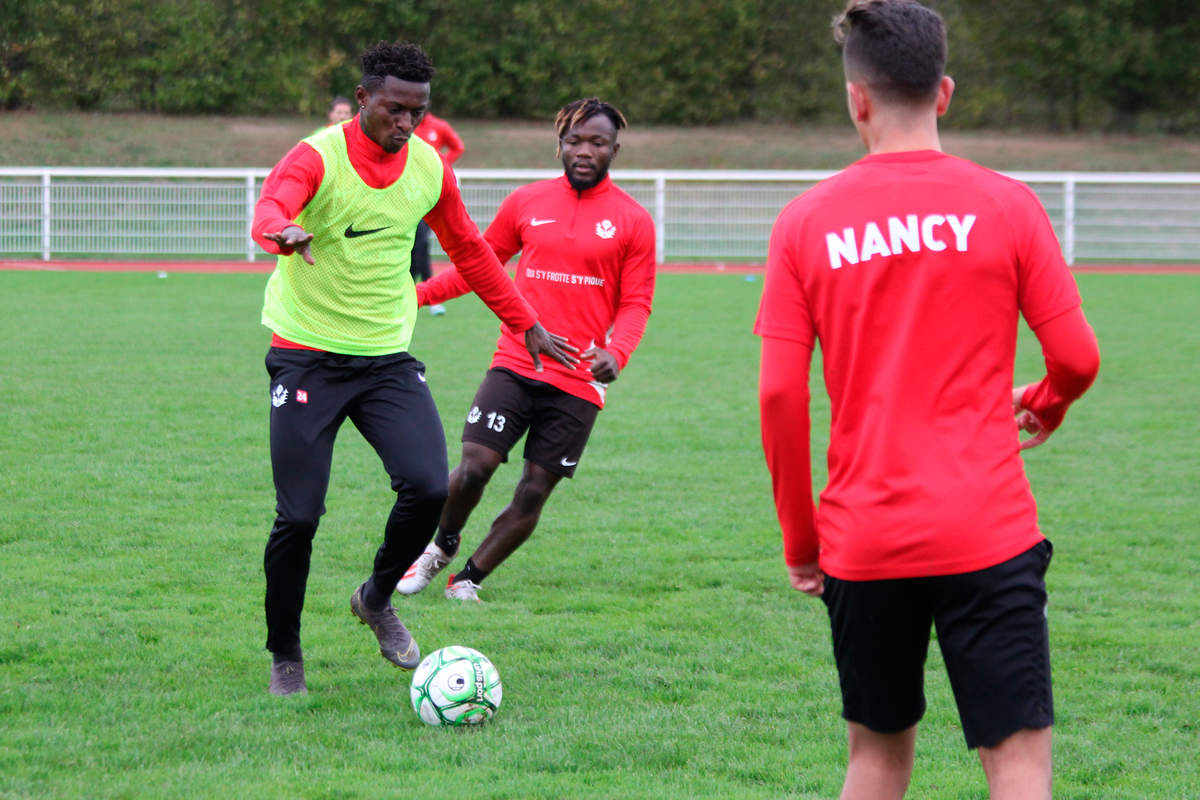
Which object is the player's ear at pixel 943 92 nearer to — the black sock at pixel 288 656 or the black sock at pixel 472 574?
the black sock at pixel 288 656

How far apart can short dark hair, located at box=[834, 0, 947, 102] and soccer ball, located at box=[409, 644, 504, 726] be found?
2.51m

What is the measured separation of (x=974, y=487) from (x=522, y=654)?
9.60 feet

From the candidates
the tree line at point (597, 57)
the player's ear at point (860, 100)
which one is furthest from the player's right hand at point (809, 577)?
the tree line at point (597, 57)

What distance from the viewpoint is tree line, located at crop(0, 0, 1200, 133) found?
1593 inches

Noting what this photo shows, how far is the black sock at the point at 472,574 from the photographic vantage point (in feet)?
20.1

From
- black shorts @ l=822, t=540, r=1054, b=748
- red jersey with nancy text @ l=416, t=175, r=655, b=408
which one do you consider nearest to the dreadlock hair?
red jersey with nancy text @ l=416, t=175, r=655, b=408

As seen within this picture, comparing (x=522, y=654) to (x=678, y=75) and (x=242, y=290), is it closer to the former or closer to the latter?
(x=242, y=290)

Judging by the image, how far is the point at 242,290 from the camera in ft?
63.5

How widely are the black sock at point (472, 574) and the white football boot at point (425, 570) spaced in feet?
0.53

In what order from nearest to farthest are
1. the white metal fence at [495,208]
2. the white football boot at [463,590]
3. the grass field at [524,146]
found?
the white football boot at [463,590] < the white metal fence at [495,208] < the grass field at [524,146]

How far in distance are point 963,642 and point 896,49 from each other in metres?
1.12

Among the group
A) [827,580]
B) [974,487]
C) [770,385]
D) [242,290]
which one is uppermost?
[770,385]

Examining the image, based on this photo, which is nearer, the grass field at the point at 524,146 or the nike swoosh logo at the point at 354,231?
the nike swoosh logo at the point at 354,231

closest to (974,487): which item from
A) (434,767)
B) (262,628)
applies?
(434,767)
